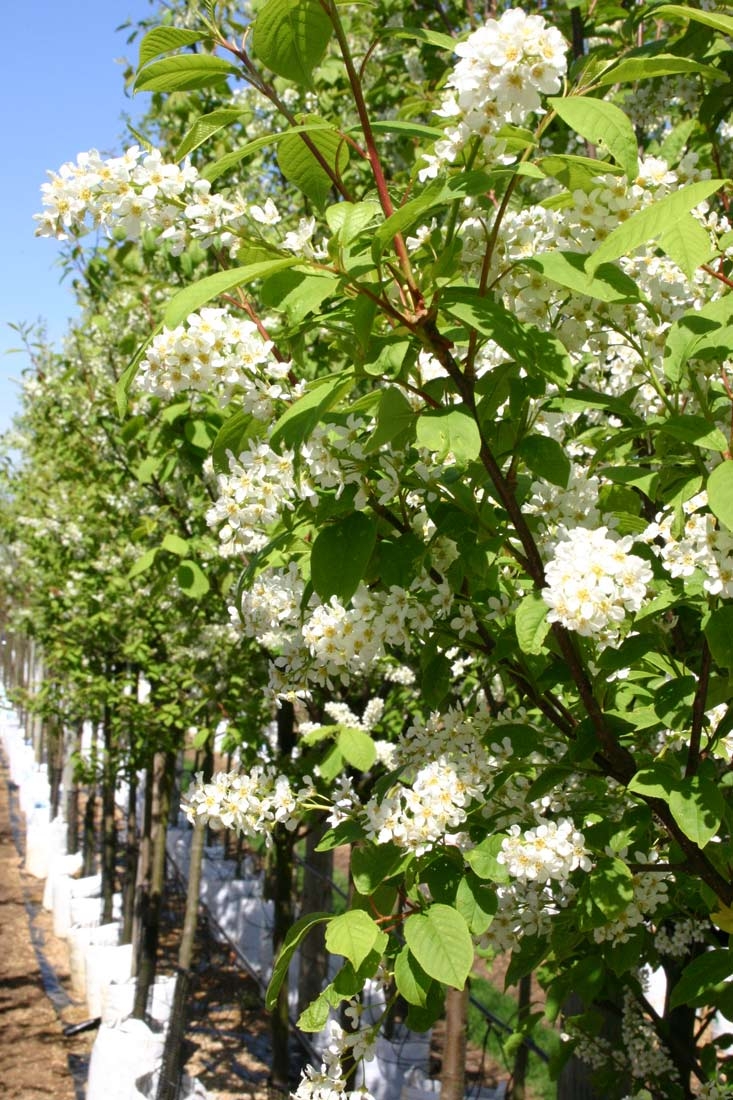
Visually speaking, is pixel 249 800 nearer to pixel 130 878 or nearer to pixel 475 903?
pixel 475 903

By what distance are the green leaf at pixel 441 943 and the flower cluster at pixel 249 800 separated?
41 centimetres

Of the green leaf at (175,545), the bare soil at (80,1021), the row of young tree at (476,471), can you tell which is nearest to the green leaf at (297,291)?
the row of young tree at (476,471)

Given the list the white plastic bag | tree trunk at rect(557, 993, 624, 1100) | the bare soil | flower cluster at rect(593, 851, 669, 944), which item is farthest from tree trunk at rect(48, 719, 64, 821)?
flower cluster at rect(593, 851, 669, 944)

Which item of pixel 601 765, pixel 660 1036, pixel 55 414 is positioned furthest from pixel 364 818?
pixel 55 414

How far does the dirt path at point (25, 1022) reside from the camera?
8.41 meters

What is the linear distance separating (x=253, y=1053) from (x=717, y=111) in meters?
8.25

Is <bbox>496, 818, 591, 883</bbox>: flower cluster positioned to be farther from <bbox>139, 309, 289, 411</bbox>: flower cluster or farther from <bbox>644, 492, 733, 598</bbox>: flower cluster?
<bbox>139, 309, 289, 411</bbox>: flower cluster

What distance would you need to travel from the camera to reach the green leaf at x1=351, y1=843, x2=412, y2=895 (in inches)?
67.0

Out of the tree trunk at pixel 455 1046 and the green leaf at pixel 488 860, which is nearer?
the green leaf at pixel 488 860

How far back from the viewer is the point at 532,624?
1.47 m

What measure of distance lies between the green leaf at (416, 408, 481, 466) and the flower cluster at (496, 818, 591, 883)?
645mm

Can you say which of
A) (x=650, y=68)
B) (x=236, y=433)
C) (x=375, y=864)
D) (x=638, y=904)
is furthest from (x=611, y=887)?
(x=650, y=68)

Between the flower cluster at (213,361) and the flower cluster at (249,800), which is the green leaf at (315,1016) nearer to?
the flower cluster at (249,800)

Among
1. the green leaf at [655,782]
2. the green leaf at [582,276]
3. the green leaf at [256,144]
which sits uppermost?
the green leaf at [256,144]
